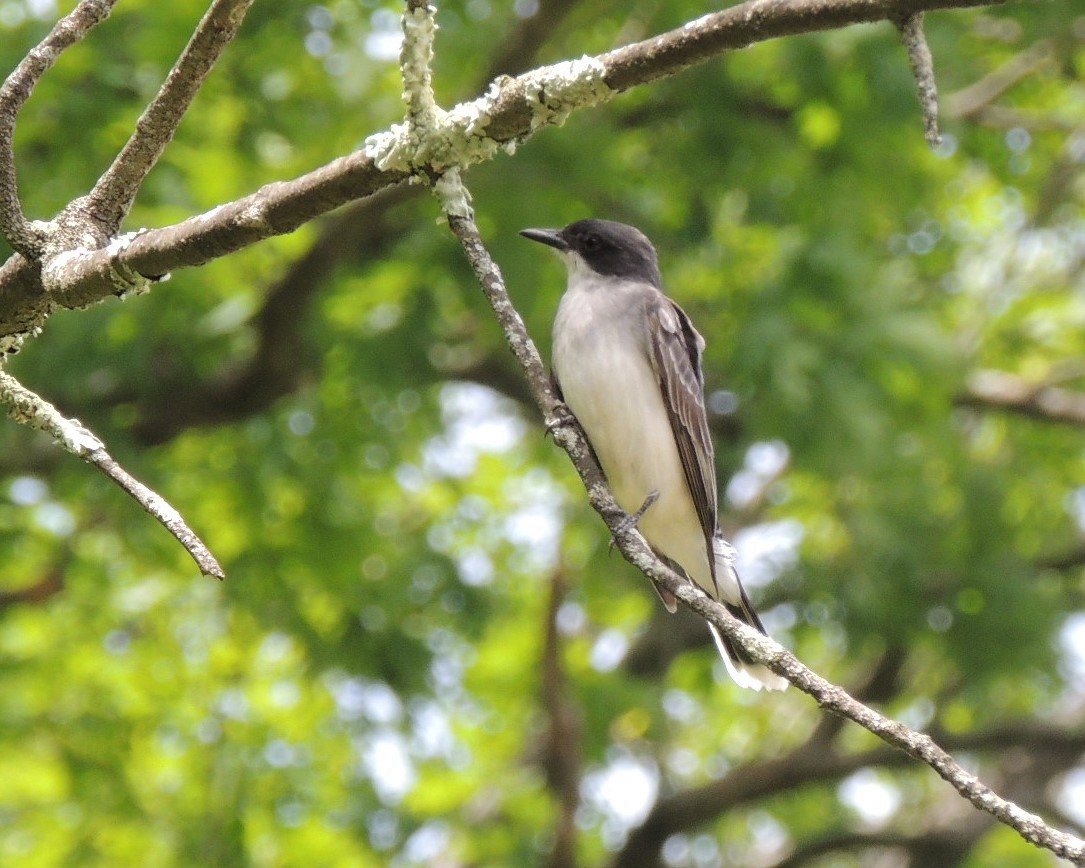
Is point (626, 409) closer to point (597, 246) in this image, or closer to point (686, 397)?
point (686, 397)

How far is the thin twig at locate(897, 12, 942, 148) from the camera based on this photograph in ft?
8.00

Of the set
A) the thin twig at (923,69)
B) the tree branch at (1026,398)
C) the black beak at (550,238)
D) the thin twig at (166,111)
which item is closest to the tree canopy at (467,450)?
the tree branch at (1026,398)

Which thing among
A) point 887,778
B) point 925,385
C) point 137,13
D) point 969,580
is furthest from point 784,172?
point 887,778

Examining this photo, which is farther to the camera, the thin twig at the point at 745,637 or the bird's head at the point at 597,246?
the bird's head at the point at 597,246

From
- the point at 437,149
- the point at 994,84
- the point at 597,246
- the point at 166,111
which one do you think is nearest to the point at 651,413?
the point at 597,246

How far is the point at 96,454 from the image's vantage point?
265cm

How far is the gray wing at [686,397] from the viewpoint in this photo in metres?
5.48

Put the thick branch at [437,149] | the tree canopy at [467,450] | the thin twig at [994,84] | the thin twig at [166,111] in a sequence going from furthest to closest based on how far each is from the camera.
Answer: the thin twig at [994,84] → the tree canopy at [467,450] → the thin twig at [166,111] → the thick branch at [437,149]

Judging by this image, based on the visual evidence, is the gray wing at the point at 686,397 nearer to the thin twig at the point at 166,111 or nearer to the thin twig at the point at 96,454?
the thin twig at the point at 166,111

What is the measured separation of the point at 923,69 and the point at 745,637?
1.05m

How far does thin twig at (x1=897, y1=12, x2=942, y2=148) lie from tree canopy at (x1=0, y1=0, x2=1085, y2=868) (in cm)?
537

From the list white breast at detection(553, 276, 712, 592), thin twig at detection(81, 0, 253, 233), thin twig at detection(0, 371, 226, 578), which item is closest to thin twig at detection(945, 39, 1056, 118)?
white breast at detection(553, 276, 712, 592)

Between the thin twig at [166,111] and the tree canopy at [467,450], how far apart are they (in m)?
4.69

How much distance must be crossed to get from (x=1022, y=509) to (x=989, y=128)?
9.67 ft
